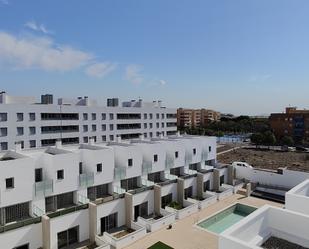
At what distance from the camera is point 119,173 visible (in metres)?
25.6

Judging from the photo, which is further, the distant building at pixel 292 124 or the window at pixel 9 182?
the distant building at pixel 292 124

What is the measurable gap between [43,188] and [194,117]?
12460 cm

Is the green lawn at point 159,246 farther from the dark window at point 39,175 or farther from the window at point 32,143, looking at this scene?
the window at point 32,143

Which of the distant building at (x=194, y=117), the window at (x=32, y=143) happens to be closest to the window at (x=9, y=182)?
the window at (x=32, y=143)

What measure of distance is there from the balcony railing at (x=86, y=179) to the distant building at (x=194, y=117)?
355 ft

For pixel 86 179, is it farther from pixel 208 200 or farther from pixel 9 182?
pixel 208 200

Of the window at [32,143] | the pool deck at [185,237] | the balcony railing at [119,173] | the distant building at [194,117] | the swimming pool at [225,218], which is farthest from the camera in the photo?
the distant building at [194,117]

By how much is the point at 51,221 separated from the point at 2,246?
309 centimetres

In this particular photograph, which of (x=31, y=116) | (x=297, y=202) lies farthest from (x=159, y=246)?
(x=31, y=116)

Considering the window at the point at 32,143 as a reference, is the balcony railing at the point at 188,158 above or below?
below

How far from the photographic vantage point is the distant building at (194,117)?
13188 centimetres

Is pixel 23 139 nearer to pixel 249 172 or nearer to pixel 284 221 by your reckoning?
pixel 249 172

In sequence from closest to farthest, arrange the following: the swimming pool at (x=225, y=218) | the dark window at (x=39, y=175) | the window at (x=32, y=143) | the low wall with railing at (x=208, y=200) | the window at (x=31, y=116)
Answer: the dark window at (x=39, y=175) → the swimming pool at (x=225, y=218) → the low wall with railing at (x=208, y=200) → the window at (x=31, y=116) → the window at (x=32, y=143)

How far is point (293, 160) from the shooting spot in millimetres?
53469
